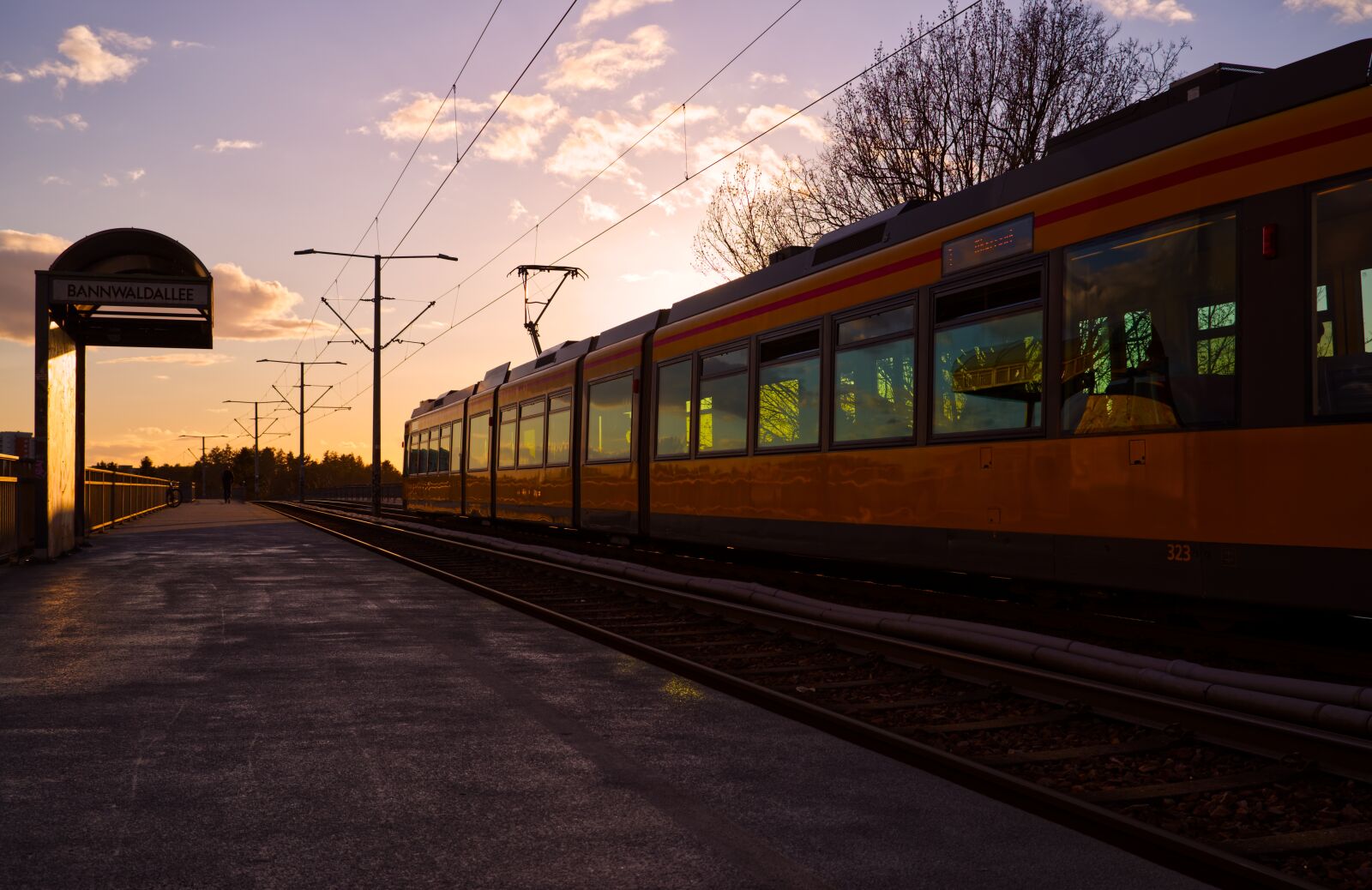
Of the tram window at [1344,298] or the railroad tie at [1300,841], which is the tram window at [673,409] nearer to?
the tram window at [1344,298]

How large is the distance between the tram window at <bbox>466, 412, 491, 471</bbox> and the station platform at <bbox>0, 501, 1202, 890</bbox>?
1684 centimetres

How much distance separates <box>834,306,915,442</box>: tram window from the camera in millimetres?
9898

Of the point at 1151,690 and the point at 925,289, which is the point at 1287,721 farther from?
the point at 925,289

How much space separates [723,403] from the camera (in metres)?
13.5

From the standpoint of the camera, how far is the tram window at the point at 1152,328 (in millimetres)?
6973

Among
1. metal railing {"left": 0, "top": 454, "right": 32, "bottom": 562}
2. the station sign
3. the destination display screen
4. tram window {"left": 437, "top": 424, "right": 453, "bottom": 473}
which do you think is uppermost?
the station sign

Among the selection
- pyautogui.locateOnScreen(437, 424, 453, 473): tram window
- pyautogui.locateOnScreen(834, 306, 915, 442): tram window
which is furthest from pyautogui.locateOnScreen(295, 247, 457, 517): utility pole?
pyautogui.locateOnScreen(834, 306, 915, 442): tram window

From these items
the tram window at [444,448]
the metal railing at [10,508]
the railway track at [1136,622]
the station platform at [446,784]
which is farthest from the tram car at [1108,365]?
the tram window at [444,448]

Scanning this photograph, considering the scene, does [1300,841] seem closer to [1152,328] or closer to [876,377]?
[1152,328]

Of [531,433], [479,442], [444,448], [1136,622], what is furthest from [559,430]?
[1136,622]

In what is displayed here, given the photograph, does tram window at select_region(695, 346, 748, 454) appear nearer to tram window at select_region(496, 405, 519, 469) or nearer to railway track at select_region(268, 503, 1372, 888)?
railway track at select_region(268, 503, 1372, 888)

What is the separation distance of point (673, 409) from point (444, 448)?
16055 millimetres

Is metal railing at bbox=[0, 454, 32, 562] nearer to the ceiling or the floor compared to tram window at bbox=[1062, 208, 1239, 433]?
nearer to the floor

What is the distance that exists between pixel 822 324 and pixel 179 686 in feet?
22.4
